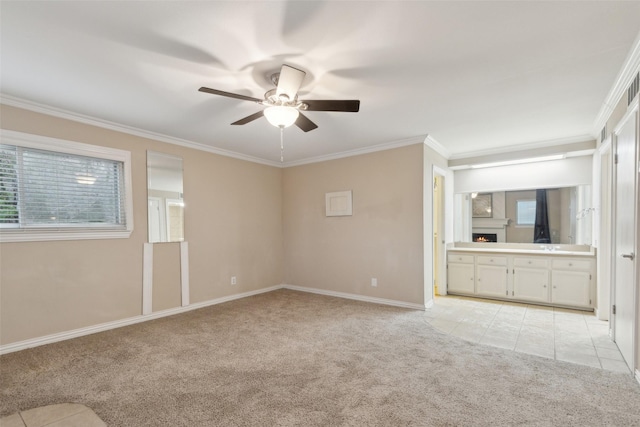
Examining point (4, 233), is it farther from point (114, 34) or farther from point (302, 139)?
point (302, 139)

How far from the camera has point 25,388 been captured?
2270mm

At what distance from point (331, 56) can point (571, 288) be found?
4509 mm

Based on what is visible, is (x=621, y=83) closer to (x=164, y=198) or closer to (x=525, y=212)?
(x=525, y=212)

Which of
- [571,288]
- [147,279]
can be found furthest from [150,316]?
[571,288]

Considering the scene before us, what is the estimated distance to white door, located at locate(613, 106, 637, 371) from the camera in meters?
2.41

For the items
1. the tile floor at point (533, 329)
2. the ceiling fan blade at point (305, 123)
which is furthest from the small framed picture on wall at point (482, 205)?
the ceiling fan blade at point (305, 123)

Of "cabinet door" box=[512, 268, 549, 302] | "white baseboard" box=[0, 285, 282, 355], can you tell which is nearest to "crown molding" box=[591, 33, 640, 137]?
"cabinet door" box=[512, 268, 549, 302]

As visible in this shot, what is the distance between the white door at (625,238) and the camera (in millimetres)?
2408

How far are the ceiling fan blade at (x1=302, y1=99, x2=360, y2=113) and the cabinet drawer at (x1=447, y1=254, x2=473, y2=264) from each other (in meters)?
3.72

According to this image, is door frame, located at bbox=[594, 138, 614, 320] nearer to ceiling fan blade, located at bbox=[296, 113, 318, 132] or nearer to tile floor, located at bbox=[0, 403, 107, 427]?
ceiling fan blade, located at bbox=[296, 113, 318, 132]

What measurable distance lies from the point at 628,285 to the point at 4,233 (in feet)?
18.5

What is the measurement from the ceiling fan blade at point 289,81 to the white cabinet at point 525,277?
4.08m

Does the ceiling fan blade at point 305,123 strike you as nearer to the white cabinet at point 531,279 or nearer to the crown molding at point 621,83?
the crown molding at point 621,83

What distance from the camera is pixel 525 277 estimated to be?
177 inches
